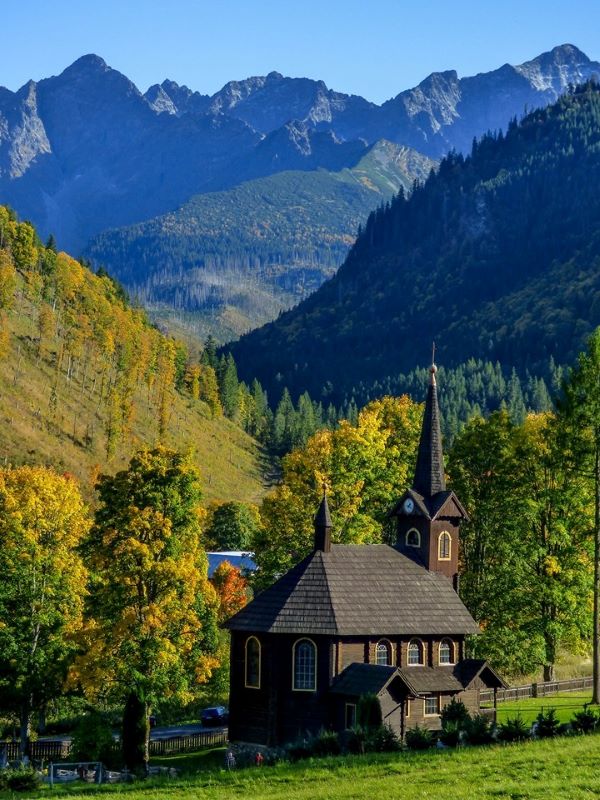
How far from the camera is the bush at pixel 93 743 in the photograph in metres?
53.6

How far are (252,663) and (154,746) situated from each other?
6084 millimetres

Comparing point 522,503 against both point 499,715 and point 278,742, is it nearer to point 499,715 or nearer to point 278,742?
point 499,715

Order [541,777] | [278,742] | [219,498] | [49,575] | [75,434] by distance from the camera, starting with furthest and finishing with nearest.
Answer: [219,498], [75,434], [49,575], [278,742], [541,777]

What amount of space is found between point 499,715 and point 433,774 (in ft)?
75.2

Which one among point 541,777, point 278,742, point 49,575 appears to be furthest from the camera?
point 49,575

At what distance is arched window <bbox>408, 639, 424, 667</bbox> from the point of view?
197ft

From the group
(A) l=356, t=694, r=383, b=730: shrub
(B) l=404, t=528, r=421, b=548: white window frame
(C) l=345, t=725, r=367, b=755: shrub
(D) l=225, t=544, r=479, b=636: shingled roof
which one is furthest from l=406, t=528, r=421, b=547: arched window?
(C) l=345, t=725, r=367, b=755: shrub

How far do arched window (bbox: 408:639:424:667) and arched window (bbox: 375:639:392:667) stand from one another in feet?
3.72

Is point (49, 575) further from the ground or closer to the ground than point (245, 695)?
further from the ground

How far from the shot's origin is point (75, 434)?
558 ft

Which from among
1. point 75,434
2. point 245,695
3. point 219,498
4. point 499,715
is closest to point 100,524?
point 245,695

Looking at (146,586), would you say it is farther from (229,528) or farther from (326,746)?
(229,528)

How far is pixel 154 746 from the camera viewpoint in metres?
59.9

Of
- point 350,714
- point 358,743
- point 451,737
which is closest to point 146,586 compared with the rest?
point 350,714
